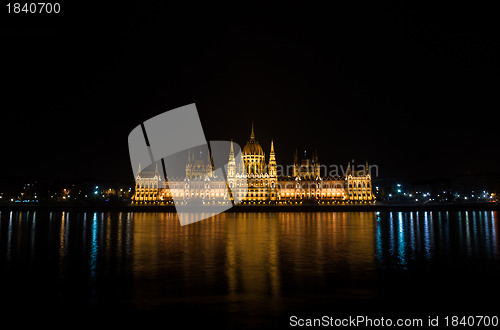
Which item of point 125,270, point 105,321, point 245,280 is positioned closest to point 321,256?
point 245,280

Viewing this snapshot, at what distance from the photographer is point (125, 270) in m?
18.7

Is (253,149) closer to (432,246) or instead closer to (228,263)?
(432,246)

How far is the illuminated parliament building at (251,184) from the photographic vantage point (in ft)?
350

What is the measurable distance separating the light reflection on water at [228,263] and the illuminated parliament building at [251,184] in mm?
73713

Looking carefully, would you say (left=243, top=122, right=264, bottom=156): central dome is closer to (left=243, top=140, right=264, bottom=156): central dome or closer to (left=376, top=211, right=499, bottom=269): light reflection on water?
(left=243, top=140, right=264, bottom=156): central dome

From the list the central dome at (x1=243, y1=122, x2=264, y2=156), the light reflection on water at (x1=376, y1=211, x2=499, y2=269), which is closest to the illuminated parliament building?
the central dome at (x1=243, y1=122, x2=264, y2=156)

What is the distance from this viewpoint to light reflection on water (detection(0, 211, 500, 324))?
14.4 meters

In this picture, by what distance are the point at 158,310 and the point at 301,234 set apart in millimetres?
20550

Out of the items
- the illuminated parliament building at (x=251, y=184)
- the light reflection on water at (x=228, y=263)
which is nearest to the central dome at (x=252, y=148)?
the illuminated parliament building at (x=251, y=184)

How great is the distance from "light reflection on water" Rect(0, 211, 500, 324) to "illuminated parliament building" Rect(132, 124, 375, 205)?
242 ft

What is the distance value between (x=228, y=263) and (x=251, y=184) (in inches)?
3440

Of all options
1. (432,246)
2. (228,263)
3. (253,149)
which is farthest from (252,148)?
(228,263)

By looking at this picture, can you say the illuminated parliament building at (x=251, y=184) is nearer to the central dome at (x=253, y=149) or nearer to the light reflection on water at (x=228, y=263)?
the central dome at (x=253, y=149)

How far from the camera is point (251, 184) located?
108 meters
